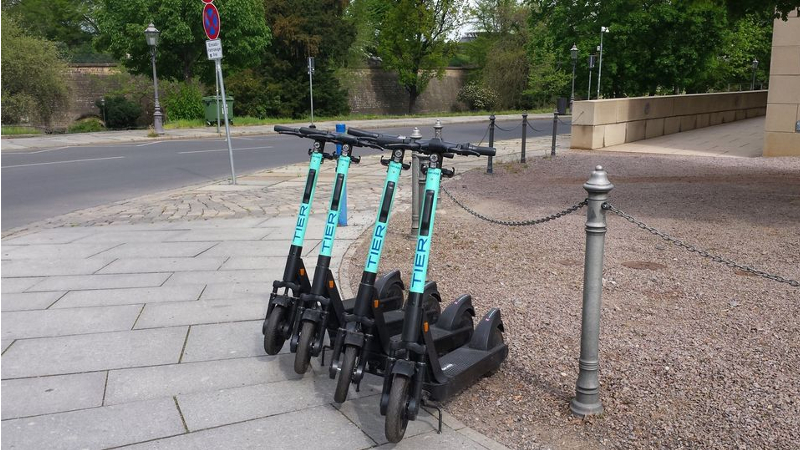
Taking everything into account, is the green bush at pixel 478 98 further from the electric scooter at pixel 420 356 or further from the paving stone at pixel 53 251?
the electric scooter at pixel 420 356

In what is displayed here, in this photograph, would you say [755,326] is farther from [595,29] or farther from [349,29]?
[349,29]

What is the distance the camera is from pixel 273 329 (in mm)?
4285

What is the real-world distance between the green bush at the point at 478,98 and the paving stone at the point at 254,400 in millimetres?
48965

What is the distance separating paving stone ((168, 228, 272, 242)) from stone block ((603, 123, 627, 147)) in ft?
44.8

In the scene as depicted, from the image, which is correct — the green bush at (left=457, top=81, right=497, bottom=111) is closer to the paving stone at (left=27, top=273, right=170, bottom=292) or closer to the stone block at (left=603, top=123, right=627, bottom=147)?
the stone block at (left=603, top=123, right=627, bottom=147)

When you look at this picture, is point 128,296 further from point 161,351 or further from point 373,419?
point 373,419

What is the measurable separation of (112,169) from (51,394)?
40.8 ft

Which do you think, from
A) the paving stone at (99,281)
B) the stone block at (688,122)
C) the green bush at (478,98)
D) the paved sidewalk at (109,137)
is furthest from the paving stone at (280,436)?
the green bush at (478,98)

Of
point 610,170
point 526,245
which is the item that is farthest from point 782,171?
point 526,245

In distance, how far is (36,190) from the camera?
1243 cm

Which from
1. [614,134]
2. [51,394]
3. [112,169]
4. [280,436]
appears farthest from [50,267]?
[614,134]

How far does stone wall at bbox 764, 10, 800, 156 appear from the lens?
15.9 m

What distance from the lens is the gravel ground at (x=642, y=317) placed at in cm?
374

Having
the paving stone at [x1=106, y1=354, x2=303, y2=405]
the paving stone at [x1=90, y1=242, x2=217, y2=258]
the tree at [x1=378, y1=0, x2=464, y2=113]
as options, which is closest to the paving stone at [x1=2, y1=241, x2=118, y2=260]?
the paving stone at [x1=90, y1=242, x2=217, y2=258]
